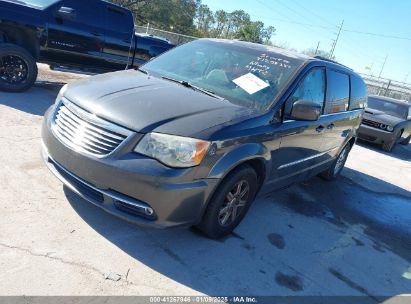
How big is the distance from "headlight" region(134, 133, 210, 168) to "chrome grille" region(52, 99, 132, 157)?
0.55 ft

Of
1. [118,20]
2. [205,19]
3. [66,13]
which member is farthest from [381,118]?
[205,19]

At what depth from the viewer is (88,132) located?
10.5 feet

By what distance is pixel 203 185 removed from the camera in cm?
317

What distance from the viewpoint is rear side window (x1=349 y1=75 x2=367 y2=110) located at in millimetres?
6145

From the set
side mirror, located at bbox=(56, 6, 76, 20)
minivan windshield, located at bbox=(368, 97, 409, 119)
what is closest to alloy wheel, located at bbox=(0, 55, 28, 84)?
side mirror, located at bbox=(56, 6, 76, 20)

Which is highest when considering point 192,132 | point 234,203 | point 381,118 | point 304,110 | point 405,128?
point 304,110

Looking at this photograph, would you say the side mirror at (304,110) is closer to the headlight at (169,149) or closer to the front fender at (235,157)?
the front fender at (235,157)

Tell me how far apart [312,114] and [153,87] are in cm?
161

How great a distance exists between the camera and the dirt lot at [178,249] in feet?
9.57

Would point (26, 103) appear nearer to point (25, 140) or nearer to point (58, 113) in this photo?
point (25, 140)

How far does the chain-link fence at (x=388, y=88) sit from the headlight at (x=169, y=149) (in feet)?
93.9

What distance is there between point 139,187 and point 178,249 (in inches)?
31.2

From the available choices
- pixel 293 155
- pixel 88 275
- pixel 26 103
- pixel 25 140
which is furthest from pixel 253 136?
pixel 26 103

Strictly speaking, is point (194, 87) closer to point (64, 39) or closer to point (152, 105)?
point (152, 105)
